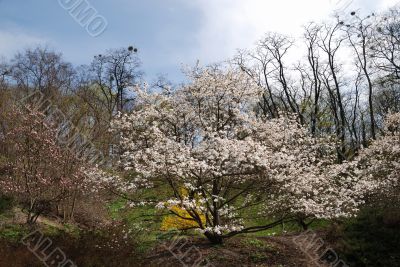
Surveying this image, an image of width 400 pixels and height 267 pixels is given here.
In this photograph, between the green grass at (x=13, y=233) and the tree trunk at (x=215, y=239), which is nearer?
the green grass at (x=13, y=233)

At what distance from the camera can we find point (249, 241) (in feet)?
41.1

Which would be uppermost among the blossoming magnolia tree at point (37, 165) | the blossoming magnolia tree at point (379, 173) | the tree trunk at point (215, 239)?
A: the blossoming magnolia tree at point (37, 165)

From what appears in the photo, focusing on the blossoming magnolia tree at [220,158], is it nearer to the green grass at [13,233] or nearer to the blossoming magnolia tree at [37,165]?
the blossoming magnolia tree at [37,165]

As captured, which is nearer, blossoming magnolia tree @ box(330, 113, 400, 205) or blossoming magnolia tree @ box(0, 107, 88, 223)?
blossoming magnolia tree @ box(0, 107, 88, 223)

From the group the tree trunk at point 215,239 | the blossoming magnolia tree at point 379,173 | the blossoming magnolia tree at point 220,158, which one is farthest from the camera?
the blossoming magnolia tree at point 379,173

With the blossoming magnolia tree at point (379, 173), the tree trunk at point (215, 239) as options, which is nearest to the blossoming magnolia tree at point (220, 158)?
the tree trunk at point (215, 239)

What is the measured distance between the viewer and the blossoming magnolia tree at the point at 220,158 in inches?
404

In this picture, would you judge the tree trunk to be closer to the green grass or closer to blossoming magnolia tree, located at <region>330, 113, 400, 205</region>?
blossoming magnolia tree, located at <region>330, 113, 400, 205</region>

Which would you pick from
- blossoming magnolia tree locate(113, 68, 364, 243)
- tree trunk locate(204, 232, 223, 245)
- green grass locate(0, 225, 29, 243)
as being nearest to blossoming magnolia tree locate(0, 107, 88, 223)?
green grass locate(0, 225, 29, 243)

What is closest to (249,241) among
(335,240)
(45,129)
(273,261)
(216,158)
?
(273,261)

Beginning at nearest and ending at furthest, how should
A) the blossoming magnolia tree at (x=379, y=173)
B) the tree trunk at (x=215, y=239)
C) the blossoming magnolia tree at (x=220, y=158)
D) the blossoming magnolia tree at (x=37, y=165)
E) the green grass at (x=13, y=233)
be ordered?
the blossoming magnolia tree at (x=220, y=158) → the green grass at (x=13, y=233) → the tree trunk at (x=215, y=239) → the blossoming magnolia tree at (x=37, y=165) → the blossoming magnolia tree at (x=379, y=173)

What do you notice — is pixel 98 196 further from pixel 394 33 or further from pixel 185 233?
pixel 394 33

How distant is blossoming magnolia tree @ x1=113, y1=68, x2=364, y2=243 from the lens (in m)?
10.3

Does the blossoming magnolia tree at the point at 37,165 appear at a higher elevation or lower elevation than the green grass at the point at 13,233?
higher
